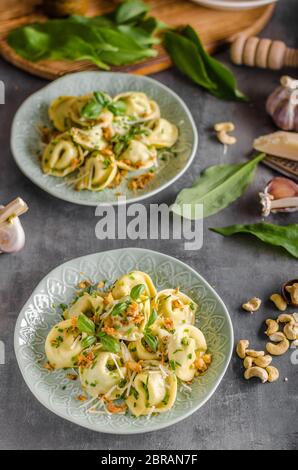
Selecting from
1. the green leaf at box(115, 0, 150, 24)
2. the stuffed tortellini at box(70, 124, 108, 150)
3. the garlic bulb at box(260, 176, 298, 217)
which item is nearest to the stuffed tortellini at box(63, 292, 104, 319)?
the stuffed tortellini at box(70, 124, 108, 150)

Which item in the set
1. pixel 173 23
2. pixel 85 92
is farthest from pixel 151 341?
pixel 173 23

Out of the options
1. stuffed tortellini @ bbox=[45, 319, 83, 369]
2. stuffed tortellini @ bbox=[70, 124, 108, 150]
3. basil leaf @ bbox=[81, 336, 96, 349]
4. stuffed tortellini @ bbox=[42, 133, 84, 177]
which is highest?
stuffed tortellini @ bbox=[70, 124, 108, 150]

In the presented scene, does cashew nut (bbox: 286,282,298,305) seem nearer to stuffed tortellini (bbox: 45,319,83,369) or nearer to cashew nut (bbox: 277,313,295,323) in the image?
cashew nut (bbox: 277,313,295,323)

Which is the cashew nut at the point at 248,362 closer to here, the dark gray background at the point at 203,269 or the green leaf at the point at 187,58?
the dark gray background at the point at 203,269

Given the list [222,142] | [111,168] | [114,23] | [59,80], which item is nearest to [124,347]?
[111,168]

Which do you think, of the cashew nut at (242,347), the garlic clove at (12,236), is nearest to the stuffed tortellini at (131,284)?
the cashew nut at (242,347)

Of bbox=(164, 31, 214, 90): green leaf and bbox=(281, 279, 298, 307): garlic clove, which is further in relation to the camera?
bbox=(164, 31, 214, 90): green leaf
